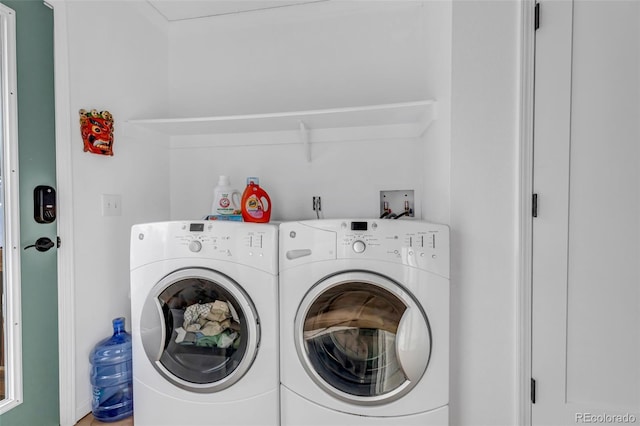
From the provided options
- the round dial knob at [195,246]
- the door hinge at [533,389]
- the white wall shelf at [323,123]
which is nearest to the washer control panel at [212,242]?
the round dial knob at [195,246]

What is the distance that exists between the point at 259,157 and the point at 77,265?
1132 millimetres

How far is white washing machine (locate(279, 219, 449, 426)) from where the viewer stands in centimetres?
124

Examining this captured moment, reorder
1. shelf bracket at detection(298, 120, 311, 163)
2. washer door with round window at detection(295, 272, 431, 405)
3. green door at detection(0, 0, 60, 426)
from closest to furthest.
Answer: washer door with round window at detection(295, 272, 431, 405), green door at detection(0, 0, 60, 426), shelf bracket at detection(298, 120, 311, 163)

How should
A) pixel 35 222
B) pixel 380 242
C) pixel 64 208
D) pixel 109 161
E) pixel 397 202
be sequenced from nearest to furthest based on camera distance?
pixel 380 242, pixel 35 222, pixel 64 208, pixel 109 161, pixel 397 202

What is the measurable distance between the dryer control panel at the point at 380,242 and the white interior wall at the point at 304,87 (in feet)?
1.93

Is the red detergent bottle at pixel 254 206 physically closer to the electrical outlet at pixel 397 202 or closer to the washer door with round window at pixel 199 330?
the washer door with round window at pixel 199 330

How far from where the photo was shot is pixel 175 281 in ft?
4.69

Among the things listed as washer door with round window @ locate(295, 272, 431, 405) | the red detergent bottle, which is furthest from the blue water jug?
washer door with round window @ locate(295, 272, 431, 405)

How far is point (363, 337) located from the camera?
50.4 inches

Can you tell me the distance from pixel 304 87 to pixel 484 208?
1326mm

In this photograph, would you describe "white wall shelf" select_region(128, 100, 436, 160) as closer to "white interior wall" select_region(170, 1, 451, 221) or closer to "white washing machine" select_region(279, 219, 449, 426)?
"white interior wall" select_region(170, 1, 451, 221)

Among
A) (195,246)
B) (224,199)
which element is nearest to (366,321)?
(195,246)

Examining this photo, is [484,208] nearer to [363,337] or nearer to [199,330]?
[363,337]

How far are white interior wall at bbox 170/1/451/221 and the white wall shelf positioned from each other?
66 mm
